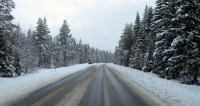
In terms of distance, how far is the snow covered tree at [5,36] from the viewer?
23.0 metres

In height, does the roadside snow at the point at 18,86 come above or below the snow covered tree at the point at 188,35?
below

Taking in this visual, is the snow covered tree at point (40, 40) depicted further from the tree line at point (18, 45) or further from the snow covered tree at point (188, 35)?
the snow covered tree at point (188, 35)

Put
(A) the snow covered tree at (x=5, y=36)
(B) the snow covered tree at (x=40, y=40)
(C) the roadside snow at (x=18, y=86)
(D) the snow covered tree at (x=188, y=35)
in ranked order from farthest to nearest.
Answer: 1. (B) the snow covered tree at (x=40, y=40)
2. (A) the snow covered tree at (x=5, y=36)
3. (D) the snow covered tree at (x=188, y=35)
4. (C) the roadside snow at (x=18, y=86)

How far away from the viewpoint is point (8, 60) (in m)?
24.7

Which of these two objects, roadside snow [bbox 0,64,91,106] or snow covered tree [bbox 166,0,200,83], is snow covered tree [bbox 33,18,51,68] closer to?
roadside snow [bbox 0,64,91,106]

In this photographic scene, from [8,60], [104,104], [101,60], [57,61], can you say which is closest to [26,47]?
[8,60]

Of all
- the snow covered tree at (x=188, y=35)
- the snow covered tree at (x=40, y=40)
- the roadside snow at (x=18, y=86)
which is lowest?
the roadside snow at (x=18, y=86)

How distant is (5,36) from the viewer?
23.0m

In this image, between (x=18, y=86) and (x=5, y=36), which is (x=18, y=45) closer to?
(x=5, y=36)

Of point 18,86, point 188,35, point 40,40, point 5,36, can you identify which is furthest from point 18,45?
point 188,35

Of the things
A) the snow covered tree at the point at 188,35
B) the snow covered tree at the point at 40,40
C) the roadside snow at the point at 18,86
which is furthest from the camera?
the snow covered tree at the point at 40,40

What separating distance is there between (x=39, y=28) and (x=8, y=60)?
36.5 metres

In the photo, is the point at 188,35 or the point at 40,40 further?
the point at 40,40

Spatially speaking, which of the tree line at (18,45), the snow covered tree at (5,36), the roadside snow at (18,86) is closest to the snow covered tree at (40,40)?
the tree line at (18,45)
